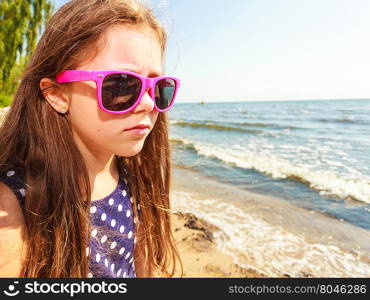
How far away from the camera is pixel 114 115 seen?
1.35 m

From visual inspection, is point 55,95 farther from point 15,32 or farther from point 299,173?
point 15,32

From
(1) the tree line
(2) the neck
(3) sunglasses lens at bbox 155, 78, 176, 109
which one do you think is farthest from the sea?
(1) the tree line

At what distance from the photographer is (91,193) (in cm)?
154

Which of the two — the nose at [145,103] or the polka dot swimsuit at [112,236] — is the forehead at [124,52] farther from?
A: the polka dot swimsuit at [112,236]

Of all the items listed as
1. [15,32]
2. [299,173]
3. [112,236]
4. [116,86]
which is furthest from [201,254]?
[15,32]

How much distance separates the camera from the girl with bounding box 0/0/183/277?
50.1 inches

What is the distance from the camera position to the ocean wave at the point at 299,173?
6.35 metres

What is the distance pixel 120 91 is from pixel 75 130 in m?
0.34

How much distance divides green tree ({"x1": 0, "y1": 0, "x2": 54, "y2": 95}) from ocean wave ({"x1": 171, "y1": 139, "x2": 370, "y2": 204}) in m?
10.9

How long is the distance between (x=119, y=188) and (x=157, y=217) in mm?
412

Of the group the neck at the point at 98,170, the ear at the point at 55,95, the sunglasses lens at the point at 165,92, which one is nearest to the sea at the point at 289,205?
the neck at the point at 98,170

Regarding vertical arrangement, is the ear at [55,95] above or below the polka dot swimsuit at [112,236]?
above

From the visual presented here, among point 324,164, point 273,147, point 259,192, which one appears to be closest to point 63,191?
point 259,192

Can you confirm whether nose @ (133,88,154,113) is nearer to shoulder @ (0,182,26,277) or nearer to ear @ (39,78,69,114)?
ear @ (39,78,69,114)
